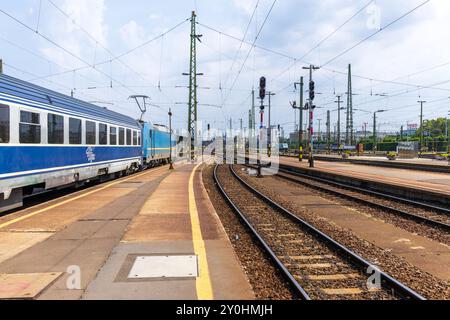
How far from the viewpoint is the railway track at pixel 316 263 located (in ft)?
17.2

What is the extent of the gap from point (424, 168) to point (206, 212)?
74.5ft

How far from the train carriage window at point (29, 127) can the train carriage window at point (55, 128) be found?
0.67 meters

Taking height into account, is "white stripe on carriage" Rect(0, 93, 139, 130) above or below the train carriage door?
above

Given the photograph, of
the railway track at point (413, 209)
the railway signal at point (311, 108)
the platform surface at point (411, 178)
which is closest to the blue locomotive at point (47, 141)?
the railway track at point (413, 209)

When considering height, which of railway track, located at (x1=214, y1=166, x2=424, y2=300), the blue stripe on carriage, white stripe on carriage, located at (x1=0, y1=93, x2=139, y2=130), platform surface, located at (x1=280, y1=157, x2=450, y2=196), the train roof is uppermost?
the train roof

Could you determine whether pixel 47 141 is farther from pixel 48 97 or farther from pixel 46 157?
pixel 48 97

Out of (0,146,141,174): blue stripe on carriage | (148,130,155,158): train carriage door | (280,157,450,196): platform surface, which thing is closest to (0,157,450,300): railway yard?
(0,146,141,174): blue stripe on carriage

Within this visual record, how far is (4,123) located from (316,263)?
7.31m

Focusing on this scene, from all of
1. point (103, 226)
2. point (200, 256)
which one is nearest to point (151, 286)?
point (200, 256)

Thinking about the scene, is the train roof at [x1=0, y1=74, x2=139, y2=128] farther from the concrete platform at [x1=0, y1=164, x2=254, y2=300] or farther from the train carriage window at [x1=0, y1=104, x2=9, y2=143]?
the concrete platform at [x1=0, y1=164, x2=254, y2=300]

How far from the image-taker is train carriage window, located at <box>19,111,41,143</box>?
10190mm

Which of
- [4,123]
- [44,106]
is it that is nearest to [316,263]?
[4,123]

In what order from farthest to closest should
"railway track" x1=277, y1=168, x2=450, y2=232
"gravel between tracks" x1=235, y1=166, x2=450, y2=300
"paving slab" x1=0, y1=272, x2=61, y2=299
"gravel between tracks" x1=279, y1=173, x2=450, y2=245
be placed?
1. "railway track" x1=277, y1=168, x2=450, y2=232
2. "gravel between tracks" x1=279, y1=173, x2=450, y2=245
3. "gravel between tracks" x1=235, y1=166, x2=450, y2=300
4. "paving slab" x1=0, y1=272, x2=61, y2=299

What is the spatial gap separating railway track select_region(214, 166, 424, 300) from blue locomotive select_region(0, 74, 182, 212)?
5.49 meters
